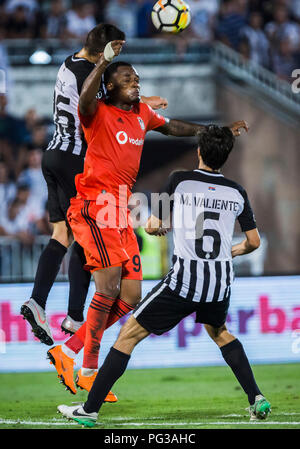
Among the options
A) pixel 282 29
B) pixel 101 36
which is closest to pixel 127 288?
pixel 101 36

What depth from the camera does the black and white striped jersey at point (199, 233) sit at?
188 inches

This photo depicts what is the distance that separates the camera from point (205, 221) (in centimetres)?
480

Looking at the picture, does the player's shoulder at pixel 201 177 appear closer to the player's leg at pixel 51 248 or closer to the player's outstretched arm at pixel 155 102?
the player's leg at pixel 51 248

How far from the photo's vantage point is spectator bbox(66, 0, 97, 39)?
43.6 feet

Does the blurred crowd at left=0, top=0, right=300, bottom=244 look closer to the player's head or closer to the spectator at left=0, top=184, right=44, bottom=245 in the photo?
the spectator at left=0, top=184, right=44, bottom=245

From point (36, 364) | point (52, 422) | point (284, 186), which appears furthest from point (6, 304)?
point (284, 186)

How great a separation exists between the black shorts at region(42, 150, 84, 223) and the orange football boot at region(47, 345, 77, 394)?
100cm

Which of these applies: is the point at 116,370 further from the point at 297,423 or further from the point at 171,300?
the point at 297,423

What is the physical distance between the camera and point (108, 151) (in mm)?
→ 5336

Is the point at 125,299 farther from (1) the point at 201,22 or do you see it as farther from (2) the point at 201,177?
(1) the point at 201,22

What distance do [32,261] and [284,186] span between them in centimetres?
503

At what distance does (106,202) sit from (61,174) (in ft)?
1.54

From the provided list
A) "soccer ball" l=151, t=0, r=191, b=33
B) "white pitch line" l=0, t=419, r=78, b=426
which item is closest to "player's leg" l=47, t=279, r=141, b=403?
"white pitch line" l=0, t=419, r=78, b=426

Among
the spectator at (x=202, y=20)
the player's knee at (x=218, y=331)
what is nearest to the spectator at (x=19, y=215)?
the spectator at (x=202, y=20)
